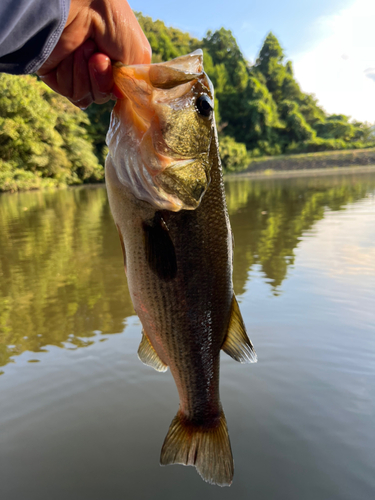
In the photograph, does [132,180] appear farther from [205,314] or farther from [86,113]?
[86,113]

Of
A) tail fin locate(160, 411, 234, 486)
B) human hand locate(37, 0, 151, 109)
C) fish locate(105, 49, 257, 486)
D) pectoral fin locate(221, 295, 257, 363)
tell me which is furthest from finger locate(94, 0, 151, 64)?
tail fin locate(160, 411, 234, 486)

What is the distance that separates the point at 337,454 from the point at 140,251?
1808 mm

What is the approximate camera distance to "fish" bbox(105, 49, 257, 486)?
4.98 ft

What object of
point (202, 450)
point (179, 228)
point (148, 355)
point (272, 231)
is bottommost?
point (272, 231)

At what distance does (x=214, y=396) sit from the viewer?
184cm

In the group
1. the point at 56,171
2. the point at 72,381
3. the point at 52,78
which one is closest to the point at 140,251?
the point at 52,78

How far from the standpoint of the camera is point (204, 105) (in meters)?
1.55

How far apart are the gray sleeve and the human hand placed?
0.67 feet

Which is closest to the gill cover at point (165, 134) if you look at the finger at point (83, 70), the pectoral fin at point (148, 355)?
the finger at point (83, 70)

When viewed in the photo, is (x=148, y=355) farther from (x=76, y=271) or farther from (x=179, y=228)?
(x=76, y=271)

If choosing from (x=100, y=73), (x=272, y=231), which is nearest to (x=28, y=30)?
(x=100, y=73)

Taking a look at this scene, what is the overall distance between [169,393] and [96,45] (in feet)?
7.66

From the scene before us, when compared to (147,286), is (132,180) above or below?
above

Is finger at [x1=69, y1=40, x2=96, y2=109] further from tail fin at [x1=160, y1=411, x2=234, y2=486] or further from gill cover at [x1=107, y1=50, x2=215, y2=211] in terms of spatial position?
tail fin at [x1=160, y1=411, x2=234, y2=486]
